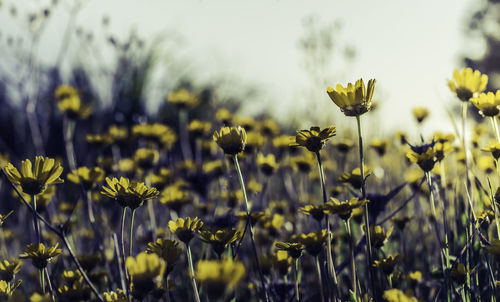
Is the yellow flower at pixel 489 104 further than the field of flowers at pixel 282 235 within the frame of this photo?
Yes

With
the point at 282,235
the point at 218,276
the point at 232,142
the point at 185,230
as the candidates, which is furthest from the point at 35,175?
the point at 282,235

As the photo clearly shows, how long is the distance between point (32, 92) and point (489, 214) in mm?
2560

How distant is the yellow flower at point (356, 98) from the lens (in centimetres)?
108

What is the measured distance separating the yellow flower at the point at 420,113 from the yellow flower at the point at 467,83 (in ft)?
2.43

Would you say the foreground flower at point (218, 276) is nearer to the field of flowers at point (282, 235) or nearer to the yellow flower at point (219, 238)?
the field of flowers at point (282, 235)

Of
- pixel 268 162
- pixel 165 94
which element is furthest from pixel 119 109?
pixel 268 162

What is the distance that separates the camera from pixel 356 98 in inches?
42.5

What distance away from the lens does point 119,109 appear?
507 cm

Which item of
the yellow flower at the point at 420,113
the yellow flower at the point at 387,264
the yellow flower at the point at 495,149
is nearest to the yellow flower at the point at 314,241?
the yellow flower at the point at 387,264

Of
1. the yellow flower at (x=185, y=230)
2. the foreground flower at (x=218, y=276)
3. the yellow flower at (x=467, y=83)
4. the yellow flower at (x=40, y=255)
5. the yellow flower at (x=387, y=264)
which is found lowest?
the yellow flower at (x=387, y=264)

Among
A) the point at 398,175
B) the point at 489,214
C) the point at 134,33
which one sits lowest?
the point at 398,175

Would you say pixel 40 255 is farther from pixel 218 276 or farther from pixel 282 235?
pixel 282 235

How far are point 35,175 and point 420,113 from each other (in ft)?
5.69

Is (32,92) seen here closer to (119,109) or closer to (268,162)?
(268,162)
